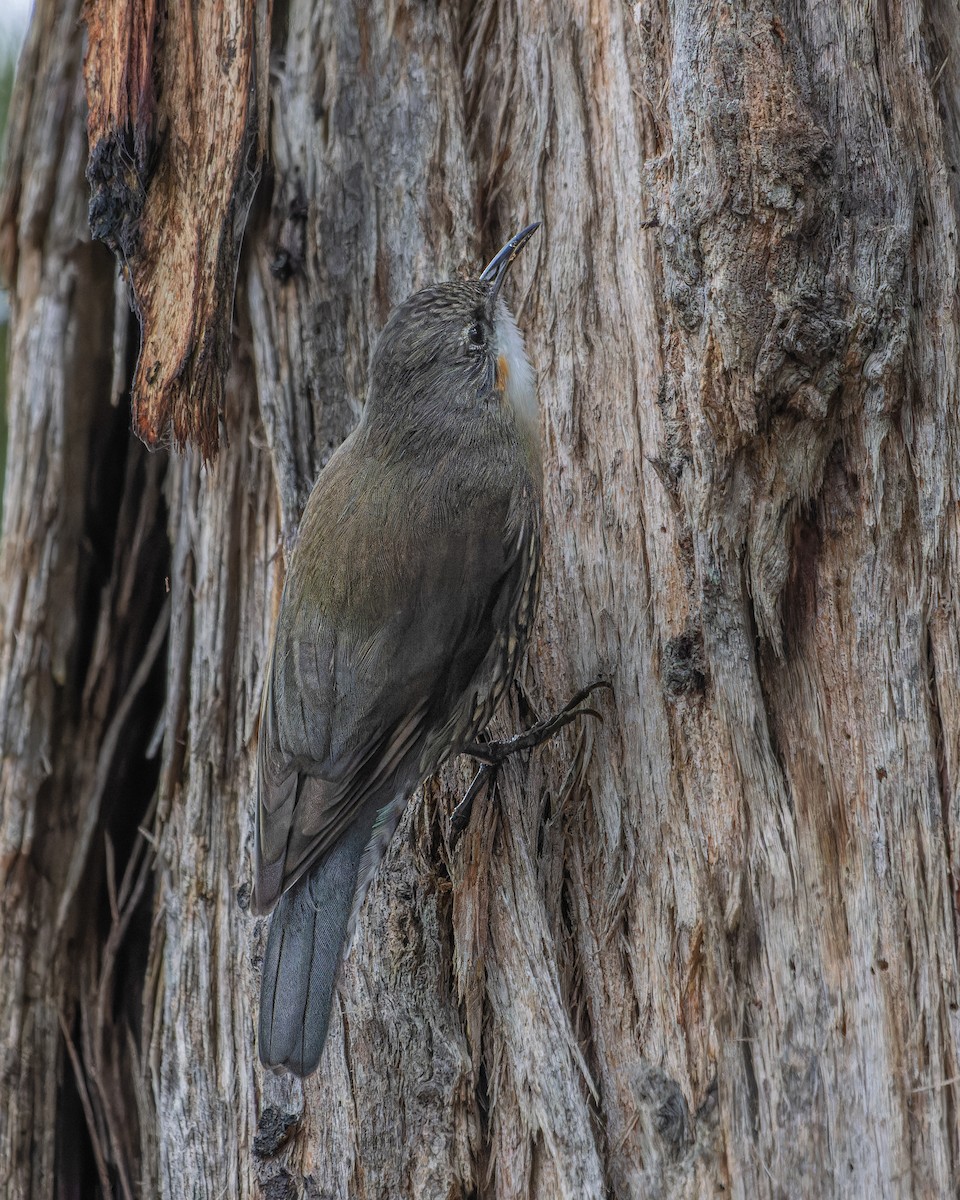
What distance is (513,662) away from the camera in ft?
9.78

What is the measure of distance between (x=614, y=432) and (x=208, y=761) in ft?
4.41

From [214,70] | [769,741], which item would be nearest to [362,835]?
[769,741]

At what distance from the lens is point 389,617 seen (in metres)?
2.86

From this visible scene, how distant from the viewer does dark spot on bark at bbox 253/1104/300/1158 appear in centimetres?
265

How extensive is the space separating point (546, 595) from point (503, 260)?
2.91ft

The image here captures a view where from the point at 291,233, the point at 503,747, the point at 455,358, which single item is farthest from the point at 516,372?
the point at 503,747

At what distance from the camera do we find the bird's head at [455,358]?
3150mm

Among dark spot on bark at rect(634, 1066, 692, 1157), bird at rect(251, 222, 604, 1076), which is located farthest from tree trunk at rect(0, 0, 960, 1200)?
bird at rect(251, 222, 604, 1076)

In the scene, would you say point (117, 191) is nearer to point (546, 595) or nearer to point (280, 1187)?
point (546, 595)

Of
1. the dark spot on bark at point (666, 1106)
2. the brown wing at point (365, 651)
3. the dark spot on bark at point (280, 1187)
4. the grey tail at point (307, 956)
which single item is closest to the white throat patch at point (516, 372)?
the brown wing at point (365, 651)

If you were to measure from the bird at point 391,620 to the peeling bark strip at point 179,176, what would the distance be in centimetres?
42

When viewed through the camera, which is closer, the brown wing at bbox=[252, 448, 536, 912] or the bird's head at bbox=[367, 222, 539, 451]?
the brown wing at bbox=[252, 448, 536, 912]

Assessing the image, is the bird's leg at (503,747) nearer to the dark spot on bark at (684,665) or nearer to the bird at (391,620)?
the bird at (391,620)

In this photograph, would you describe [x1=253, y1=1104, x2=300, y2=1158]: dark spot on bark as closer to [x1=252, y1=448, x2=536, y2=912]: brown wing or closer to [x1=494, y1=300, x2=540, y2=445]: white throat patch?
[x1=252, y1=448, x2=536, y2=912]: brown wing
